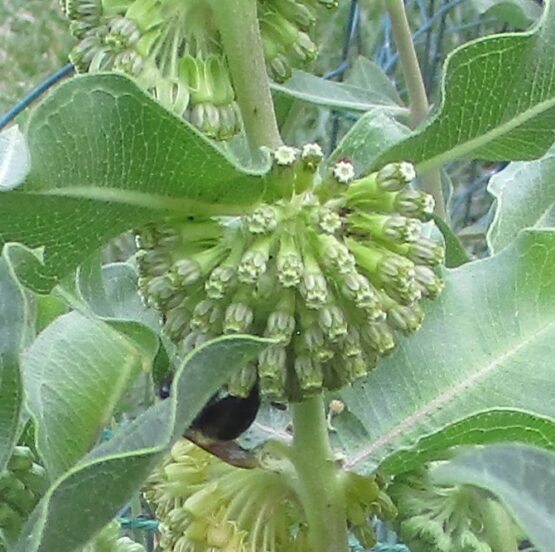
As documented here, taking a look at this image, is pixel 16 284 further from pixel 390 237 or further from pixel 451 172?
pixel 451 172

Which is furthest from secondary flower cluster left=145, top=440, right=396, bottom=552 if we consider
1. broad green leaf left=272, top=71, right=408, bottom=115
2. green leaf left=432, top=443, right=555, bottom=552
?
broad green leaf left=272, top=71, right=408, bottom=115

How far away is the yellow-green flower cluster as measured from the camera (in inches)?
22.7

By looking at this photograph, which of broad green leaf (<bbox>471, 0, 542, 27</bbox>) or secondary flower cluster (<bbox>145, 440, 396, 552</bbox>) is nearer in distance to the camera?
secondary flower cluster (<bbox>145, 440, 396, 552</bbox>)

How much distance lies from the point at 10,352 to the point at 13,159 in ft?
0.27

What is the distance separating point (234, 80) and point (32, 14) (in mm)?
2608

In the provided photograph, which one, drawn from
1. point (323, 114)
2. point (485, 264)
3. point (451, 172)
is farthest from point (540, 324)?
point (451, 172)

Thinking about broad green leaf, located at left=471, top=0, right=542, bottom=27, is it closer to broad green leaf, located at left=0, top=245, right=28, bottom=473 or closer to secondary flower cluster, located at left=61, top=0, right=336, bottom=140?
secondary flower cluster, located at left=61, top=0, right=336, bottom=140

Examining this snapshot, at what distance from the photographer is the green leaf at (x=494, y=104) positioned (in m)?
0.49

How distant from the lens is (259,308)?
0.50 metres

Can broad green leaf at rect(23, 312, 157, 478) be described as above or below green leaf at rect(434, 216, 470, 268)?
above

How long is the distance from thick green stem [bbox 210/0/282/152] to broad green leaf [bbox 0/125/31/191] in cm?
9

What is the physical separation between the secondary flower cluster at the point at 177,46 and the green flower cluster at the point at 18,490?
19cm

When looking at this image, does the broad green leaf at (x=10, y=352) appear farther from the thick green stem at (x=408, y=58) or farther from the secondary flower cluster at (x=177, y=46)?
the thick green stem at (x=408, y=58)

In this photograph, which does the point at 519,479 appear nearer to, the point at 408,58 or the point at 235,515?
the point at 235,515
